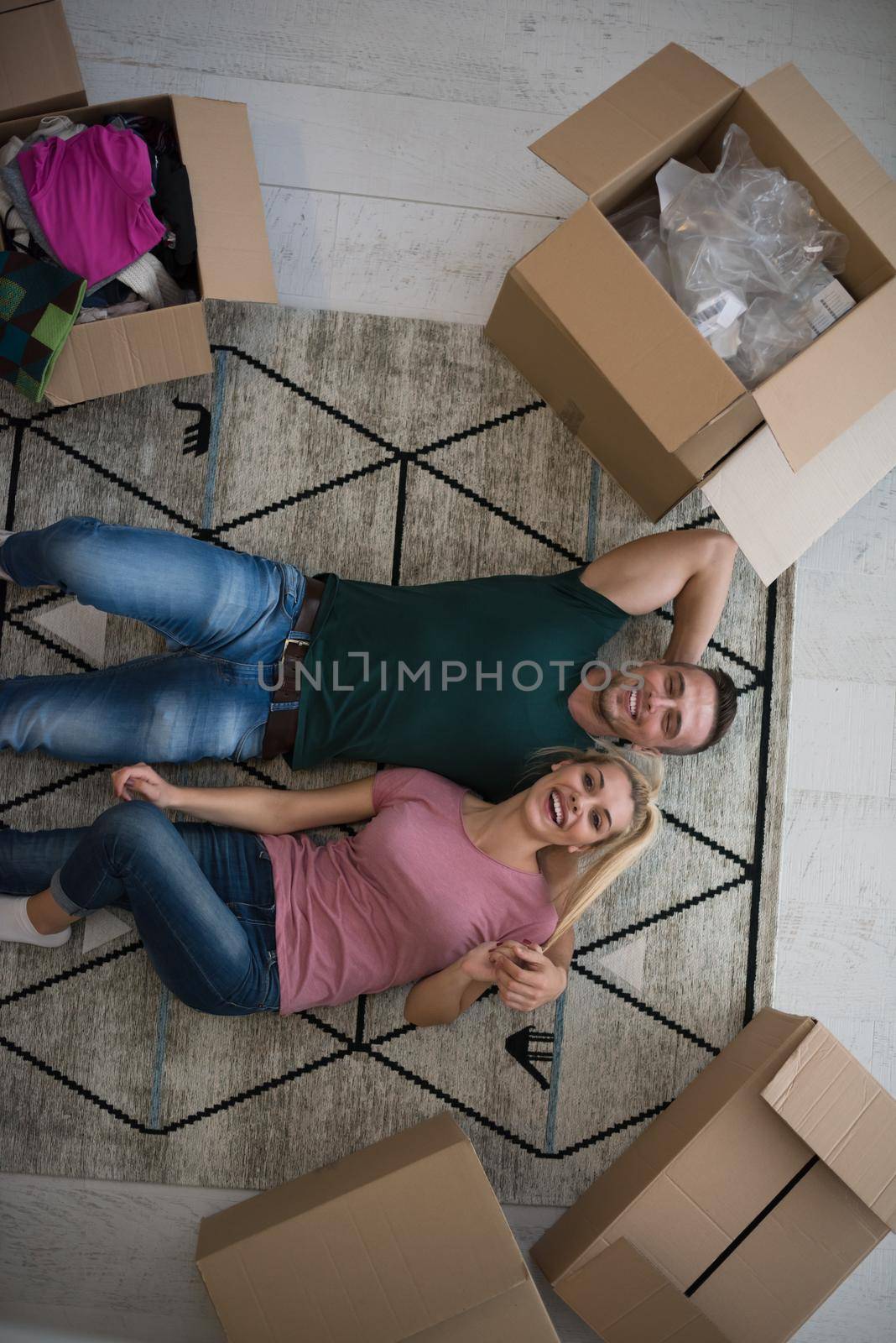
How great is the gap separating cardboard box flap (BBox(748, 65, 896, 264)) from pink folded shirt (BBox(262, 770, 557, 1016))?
1.29 meters

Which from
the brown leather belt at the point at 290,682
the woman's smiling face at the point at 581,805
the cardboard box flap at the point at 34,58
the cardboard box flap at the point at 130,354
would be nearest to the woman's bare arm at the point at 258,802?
the brown leather belt at the point at 290,682

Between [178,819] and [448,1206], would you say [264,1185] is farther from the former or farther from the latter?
[178,819]

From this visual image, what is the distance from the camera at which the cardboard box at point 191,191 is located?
1.74 metres

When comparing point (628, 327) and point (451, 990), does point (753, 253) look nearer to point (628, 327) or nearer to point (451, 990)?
point (628, 327)

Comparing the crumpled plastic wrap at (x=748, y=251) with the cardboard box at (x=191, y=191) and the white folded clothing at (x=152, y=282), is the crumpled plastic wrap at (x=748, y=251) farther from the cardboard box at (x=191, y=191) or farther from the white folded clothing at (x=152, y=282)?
the white folded clothing at (x=152, y=282)

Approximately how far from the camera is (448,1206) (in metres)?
1.54

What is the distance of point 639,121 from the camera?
1.65 m

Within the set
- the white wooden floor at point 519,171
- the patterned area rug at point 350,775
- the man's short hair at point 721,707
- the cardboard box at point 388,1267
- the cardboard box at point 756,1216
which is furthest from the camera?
the white wooden floor at point 519,171

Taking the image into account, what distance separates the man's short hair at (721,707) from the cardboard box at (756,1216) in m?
0.54

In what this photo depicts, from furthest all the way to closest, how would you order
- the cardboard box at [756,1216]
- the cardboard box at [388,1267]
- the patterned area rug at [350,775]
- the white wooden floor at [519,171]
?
the white wooden floor at [519,171]
the patterned area rug at [350,775]
the cardboard box at [756,1216]
the cardboard box at [388,1267]

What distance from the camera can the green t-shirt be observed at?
1.75 meters

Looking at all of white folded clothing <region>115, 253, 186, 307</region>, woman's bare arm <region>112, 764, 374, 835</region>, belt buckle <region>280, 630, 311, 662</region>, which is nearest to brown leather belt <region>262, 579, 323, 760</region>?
belt buckle <region>280, 630, 311, 662</region>

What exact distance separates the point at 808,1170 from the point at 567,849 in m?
0.71

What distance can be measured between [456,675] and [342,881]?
1.46 ft
